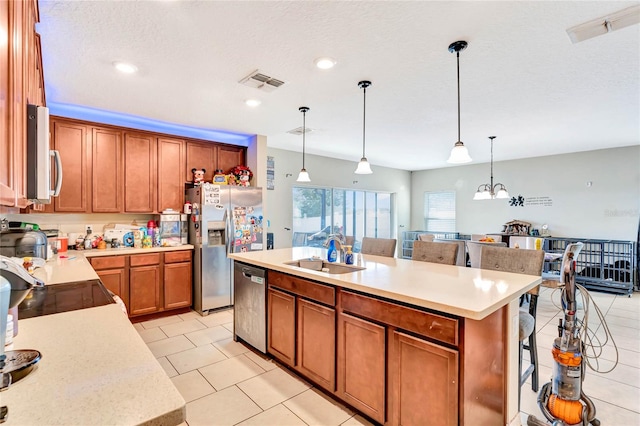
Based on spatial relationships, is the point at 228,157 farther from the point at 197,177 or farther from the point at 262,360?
the point at 262,360

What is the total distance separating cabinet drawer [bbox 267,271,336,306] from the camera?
87.7 inches

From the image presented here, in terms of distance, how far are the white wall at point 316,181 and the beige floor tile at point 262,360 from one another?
116 inches

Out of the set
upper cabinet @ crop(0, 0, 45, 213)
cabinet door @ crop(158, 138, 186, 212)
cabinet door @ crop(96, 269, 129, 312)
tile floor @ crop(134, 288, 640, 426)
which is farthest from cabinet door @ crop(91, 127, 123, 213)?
upper cabinet @ crop(0, 0, 45, 213)

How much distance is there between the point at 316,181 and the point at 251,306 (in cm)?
385

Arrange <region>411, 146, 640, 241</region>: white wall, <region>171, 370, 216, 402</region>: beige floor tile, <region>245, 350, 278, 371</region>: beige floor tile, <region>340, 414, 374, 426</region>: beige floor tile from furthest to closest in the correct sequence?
<region>411, 146, 640, 241</region>: white wall, <region>245, 350, 278, 371</region>: beige floor tile, <region>171, 370, 216, 402</region>: beige floor tile, <region>340, 414, 374, 426</region>: beige floor tile

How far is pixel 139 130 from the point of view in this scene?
4051 mm

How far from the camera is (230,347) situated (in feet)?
10.4

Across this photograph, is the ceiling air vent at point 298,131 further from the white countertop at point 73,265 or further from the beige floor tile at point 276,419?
the beige floor tile at point 276,419

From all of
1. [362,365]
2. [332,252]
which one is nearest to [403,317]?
[362,365]

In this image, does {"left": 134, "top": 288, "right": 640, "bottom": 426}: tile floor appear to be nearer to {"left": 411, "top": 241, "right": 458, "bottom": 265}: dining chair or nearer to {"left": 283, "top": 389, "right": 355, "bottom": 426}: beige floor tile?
{"left": 283, "top": 389, "right": 355, "bottom": 426}: beige floor tile

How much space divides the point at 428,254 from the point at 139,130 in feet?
12.4

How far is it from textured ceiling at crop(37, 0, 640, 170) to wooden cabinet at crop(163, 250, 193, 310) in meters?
1.75

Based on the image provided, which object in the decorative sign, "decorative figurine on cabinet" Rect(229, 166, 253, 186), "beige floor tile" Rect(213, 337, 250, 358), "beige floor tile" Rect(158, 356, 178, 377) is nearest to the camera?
"beige floor tile" Rect(158, 356, 178, 377)

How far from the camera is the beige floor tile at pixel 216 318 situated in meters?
3.84
